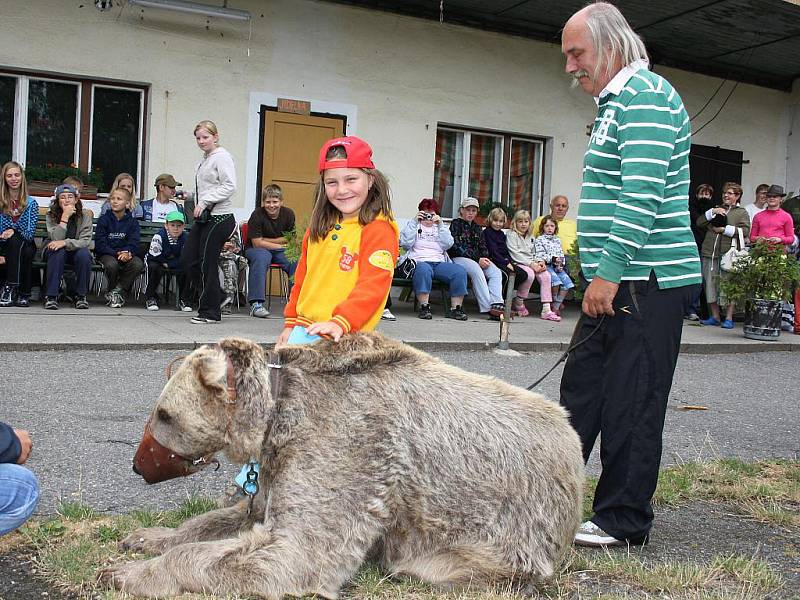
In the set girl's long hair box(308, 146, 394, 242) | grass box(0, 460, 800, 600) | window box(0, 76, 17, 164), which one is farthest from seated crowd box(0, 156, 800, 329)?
grass box(0, 460, 800, 600)

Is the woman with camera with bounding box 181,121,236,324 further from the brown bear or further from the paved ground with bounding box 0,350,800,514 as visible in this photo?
the brown bear

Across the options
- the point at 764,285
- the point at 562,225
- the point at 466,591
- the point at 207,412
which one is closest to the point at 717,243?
the point at 764,285

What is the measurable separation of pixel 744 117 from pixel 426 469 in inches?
704

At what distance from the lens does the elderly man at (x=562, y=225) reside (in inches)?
578

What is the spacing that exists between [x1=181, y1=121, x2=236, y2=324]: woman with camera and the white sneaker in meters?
7.38

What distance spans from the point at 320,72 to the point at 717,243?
7198mm

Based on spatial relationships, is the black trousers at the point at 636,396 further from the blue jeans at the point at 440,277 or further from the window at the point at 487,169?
the window at the point at 487,169

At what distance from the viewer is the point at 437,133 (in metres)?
16.0

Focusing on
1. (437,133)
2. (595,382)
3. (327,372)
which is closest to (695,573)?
(595,382)

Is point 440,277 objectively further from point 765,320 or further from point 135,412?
point 135,412

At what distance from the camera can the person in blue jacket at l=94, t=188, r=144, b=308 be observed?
11.8 metres

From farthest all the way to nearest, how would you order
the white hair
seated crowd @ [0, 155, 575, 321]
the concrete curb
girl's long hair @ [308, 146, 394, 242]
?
1. seated crowd @ [0, 155, 575, 321]
2. the concrete curb
3. girl's long hair @ [308, 146, 394, 242]
4. the white hair

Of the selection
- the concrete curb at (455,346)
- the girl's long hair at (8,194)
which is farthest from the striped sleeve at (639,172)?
the girl's long hair at (8,194)

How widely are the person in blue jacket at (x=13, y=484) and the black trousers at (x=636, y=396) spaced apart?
2.54 meters
